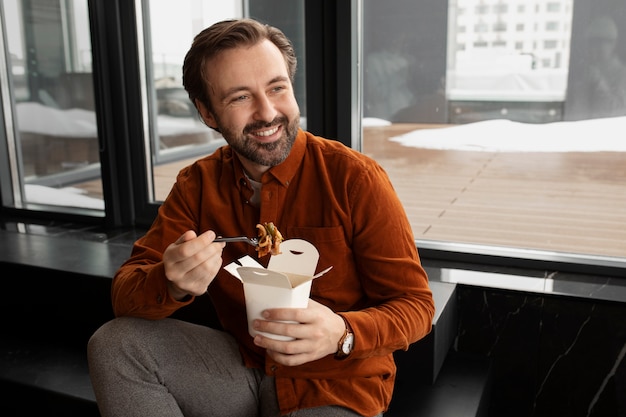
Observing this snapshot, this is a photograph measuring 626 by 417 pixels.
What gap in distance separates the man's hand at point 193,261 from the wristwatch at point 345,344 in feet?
0.94

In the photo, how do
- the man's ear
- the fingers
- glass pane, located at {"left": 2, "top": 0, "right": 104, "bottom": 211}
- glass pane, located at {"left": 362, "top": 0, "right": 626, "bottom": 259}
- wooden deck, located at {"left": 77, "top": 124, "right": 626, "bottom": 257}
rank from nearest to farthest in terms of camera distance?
the fingers < the man's ear < glass pane, located at {"left": 362, "top": 0, "right": 626, "bottom": 259} < wooden deck, located at {"left": 77, "top": 124, "right": 626, "bottom": 257} < glass pane, located at {"left": 2, "top": 0, "right": 104, "bottom": 211}

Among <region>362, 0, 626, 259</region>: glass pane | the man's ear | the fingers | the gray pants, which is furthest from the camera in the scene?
<region>362, 0, 626, 259</region>: glass pane

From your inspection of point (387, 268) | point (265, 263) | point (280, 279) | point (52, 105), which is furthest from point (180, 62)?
point (280, 279)

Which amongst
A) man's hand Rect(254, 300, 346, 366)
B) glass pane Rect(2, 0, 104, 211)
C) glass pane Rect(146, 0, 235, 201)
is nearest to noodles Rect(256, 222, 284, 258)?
man's hand Rect(254, 300, 346, 366)

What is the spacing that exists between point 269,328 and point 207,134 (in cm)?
189

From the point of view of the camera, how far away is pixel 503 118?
86.6 inches

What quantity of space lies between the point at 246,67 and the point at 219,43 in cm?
8

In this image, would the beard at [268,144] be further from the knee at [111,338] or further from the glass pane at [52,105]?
the glass pane at [52,105]

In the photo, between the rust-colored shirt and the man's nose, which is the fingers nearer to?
the rust-colored shirt

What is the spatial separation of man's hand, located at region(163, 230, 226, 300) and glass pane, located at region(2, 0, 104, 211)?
194cm

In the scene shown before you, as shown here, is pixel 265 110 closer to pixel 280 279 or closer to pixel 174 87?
pixel 280 279

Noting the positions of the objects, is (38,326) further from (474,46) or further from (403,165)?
(474,46)

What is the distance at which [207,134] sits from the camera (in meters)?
2.91

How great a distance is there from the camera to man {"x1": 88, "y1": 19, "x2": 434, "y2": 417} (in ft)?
4.37
